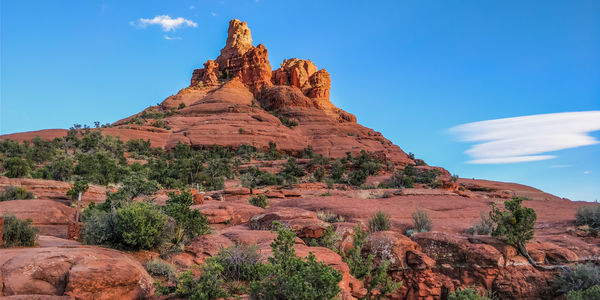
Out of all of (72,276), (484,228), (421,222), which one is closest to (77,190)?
(72,276)

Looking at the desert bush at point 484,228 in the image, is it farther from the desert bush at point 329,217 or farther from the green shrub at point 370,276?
the green shrub at point 370,276

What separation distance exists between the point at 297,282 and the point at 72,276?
3124mm

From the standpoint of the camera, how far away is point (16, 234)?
282 inches

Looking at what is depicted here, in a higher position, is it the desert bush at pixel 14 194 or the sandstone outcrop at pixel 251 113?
the sandstone outcrop at pixel 251 113

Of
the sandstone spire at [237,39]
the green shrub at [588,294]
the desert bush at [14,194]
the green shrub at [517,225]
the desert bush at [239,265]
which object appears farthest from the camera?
the sandstone spire at [237,39]

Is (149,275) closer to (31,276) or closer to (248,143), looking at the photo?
(31,276)

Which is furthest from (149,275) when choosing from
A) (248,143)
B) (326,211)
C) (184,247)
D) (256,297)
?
(248,143)

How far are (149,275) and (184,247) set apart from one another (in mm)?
1603

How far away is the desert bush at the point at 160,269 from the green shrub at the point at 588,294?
779 centimetres

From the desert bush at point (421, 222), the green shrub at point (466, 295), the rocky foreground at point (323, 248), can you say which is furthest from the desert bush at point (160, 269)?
the desert bush at point (421, 222)

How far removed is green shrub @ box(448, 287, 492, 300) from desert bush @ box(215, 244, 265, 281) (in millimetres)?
4299

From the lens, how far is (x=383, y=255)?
837cm

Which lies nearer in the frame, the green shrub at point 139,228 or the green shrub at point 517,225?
the green shrub at point 139,228

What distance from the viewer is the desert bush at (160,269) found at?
621cm
